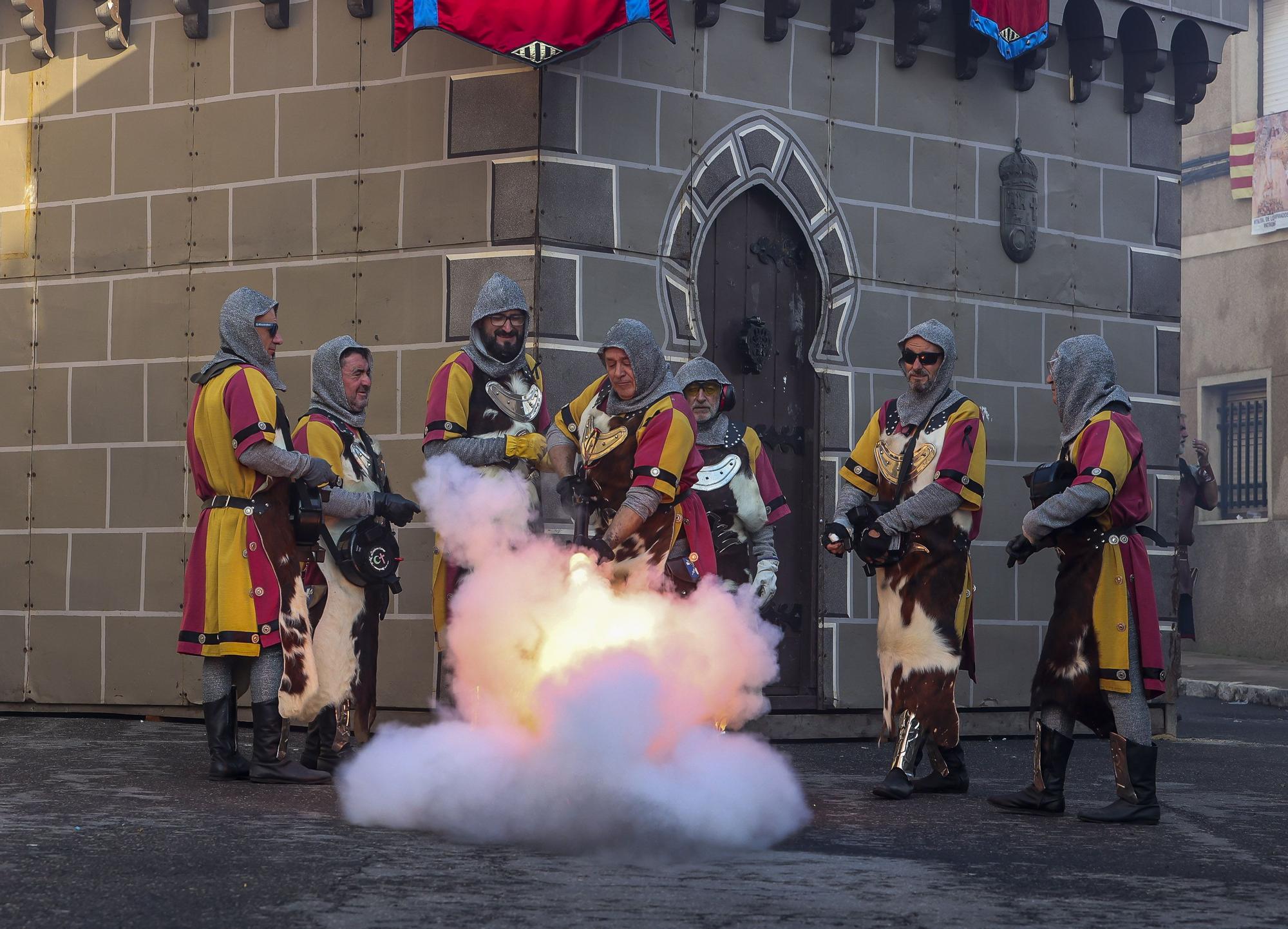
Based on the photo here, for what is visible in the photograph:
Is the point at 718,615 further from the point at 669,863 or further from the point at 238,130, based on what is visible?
the point at 238,130

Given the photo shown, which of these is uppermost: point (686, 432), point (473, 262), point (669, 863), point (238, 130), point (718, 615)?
point (238, 130)

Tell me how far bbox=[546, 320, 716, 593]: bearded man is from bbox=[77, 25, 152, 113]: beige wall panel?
187 inches

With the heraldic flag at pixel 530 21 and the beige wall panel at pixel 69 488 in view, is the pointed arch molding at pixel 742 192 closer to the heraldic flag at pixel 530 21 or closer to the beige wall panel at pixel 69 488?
the heraldic flag at pixel 530 21

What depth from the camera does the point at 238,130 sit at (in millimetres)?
10281

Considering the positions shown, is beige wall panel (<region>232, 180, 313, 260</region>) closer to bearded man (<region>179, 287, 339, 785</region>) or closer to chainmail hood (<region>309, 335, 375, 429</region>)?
chainmail hood (<region>309, 335, 375, 429</region>)

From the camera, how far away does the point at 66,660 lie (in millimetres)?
10672

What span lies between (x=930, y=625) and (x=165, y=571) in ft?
16.5

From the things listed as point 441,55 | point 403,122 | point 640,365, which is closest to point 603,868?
point 640,365

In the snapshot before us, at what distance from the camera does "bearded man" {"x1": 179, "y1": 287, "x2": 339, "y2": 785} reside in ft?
23.8

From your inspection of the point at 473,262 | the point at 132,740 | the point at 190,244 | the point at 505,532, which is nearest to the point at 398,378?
the point at 473,262

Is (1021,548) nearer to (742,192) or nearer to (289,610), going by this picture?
(289,610)

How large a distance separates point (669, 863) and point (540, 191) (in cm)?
484

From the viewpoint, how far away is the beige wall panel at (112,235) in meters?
10.6

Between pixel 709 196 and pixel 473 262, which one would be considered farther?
pixel 709 196
